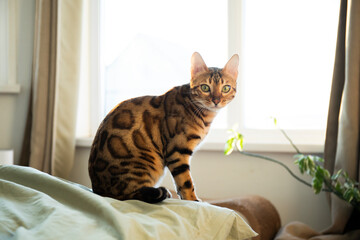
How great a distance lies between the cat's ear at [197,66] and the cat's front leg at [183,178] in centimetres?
31

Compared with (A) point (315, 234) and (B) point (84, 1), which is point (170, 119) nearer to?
(A) point (315, 234)

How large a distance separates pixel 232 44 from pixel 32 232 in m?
1.72

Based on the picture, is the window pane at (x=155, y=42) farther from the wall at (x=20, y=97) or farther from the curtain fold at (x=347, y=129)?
the curtain fold at (x=347, y=129)

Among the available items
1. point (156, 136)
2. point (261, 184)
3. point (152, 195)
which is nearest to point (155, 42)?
point (261, 184)

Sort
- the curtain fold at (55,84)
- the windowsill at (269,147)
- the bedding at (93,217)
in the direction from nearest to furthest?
the bedding at (93,217), the windowsill at (269,147), the curtain fold at (55,84)

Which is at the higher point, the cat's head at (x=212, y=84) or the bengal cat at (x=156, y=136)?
the cat's head at (x=212, y=84)

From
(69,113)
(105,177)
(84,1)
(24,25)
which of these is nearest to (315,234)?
(105,177)

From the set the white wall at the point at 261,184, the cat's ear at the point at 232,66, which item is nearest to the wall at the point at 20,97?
the white wall at the point at 261,184

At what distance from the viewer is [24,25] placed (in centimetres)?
247

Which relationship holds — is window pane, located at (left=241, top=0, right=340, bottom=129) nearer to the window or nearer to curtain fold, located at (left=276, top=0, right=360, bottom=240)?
the window

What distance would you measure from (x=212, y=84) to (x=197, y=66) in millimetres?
86

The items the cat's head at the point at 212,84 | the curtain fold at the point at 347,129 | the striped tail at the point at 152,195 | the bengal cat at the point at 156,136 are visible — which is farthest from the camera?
the curtain fold at the point at 347,129

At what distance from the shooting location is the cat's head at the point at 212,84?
1295 millimetres

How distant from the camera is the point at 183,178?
1185 millimetres
